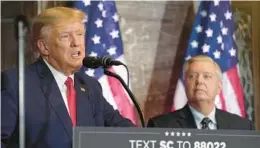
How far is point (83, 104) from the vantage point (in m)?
2.21

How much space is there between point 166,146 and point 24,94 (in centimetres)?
65

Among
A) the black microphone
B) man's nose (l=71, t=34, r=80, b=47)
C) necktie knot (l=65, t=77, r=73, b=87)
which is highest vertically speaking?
man's nose (l=71, t=34, r=80, b=47)

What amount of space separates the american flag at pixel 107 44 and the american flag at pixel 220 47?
0.25 meters

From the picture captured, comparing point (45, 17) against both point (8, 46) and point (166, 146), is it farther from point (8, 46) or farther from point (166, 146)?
point (166, 146)

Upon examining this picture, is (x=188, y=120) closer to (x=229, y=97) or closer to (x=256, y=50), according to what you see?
(x=229, y=97)

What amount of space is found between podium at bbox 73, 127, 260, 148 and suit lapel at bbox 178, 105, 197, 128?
1.58 feet

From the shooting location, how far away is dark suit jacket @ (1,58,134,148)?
6.83 feet

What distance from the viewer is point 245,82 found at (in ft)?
8.21

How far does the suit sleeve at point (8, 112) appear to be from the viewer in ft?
6.76

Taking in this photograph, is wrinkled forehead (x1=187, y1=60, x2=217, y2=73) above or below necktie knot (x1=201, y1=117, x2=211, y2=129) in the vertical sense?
above

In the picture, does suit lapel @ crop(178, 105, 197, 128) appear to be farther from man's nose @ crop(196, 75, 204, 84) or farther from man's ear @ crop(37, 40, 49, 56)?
man's ear @ crop(37, 40, 49, 56)

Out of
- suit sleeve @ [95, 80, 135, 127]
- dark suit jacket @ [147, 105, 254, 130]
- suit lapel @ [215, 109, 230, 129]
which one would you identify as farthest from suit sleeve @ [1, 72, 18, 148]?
suit lapel @ [215, 109, 230, 129]

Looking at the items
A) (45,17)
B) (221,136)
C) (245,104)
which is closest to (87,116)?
(45,17)

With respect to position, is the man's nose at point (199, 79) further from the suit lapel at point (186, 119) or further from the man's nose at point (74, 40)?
the man's nose at point (74, 40)
